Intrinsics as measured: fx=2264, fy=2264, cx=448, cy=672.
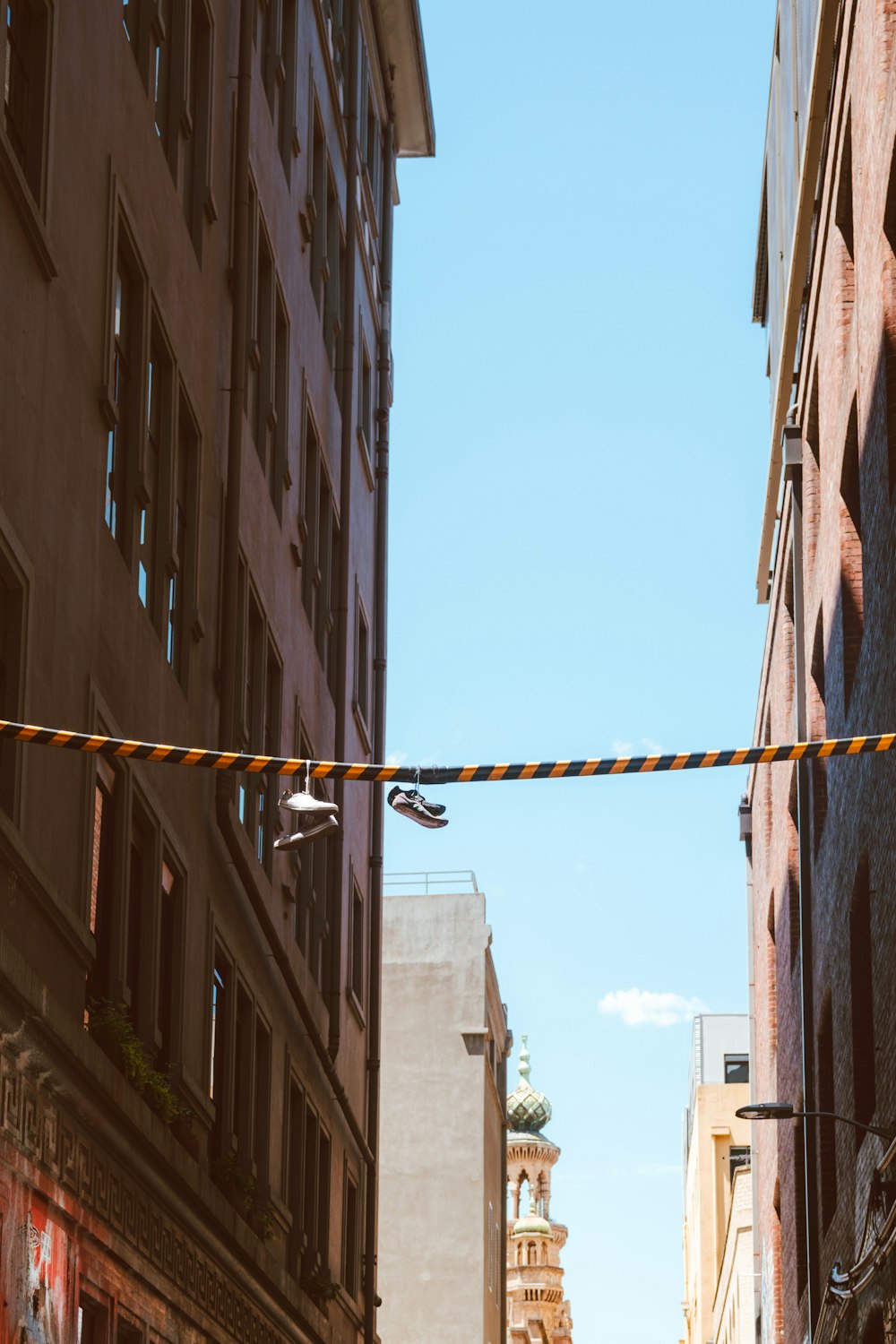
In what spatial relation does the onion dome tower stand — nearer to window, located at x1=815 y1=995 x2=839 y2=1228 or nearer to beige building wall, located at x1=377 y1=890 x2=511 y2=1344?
beige building wall, located at x1=377 y1=890 x2=511 y2=1344

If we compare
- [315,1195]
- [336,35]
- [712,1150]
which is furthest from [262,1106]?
[712,1150]

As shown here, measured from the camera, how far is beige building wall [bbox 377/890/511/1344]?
50219 millimetres

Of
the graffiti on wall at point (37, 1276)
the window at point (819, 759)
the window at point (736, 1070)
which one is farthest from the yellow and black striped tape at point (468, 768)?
the window at point (736, 1070)

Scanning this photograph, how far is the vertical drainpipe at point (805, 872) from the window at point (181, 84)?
8.52 metres

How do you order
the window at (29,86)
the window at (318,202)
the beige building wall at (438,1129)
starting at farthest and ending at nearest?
1. the beige building wall at (438,1129)
2. the window at (318,202)
3. the window at (29,86)

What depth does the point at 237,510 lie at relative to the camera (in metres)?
21.5

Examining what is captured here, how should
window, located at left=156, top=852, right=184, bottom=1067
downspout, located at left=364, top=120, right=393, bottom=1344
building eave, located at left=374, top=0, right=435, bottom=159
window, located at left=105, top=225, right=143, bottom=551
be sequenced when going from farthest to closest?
building eave, located at left=374, top=0, right=435, bottom=159, downspout, located at left=364, top=120, right=393, bottom=1344, window, located at left=156, top=852, right=184, bottom=1067, window, located at left=105, top=225, right=143, bottom=551

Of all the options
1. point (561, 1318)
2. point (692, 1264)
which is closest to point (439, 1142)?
point (692, 1264)

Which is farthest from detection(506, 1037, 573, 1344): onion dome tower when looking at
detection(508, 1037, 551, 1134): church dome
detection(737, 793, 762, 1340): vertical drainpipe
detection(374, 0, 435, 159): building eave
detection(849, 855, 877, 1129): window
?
detection(849, 855, 877, 1129): window

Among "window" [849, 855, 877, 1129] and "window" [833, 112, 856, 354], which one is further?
"window" [833, 112, 856, 354]

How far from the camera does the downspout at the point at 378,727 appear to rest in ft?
106

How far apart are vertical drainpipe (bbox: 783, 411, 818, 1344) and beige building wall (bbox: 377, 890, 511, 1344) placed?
23896mm

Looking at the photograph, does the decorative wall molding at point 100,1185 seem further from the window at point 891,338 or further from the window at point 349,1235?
the window at point 349,1235

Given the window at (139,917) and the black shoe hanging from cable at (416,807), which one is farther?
the window at (139,917)
